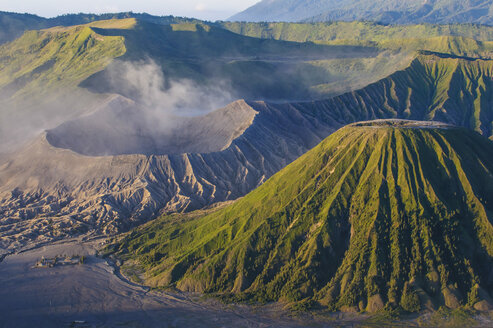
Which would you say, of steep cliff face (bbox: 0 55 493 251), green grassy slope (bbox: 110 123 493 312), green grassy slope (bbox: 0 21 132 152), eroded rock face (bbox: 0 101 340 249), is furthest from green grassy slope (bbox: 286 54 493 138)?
green grassy slope (bbox: 110 123 493 312)

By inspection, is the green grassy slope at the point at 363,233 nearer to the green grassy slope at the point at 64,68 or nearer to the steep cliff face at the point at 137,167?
the steep cliff face at the point at 137,167

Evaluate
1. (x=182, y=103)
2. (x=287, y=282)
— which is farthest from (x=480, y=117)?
(x=287, y=282)

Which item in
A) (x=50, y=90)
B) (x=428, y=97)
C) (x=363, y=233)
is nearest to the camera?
(x=363, y=233)

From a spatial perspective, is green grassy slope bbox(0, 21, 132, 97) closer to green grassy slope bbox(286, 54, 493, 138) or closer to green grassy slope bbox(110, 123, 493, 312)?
green grassy slope bbox(286, 54, 493, 138)

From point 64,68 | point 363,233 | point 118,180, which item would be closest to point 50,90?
point 64,68

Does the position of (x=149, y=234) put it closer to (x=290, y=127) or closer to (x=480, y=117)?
(x=290, y=127)

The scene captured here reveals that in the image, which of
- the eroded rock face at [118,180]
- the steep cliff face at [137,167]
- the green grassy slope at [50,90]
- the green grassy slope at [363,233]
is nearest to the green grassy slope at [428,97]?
the steep cliff face at [137,167]

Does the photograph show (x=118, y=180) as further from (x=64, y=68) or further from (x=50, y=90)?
(x=64, y=68)

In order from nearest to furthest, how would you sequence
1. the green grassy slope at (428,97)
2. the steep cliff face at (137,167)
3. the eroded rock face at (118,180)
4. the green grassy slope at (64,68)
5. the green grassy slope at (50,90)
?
the eroded rock face at (118,180)
the steep cliff face at (137,167)
the green grassy slope at (50,90)
the green grassy slope at (428,97)
the green grassy slope at (64,68)
